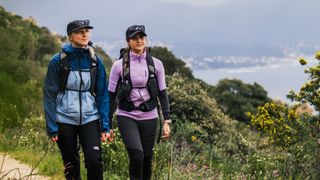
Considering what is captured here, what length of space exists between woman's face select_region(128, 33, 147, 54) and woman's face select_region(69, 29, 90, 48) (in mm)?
632

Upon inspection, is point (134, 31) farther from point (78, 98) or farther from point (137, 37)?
point (78, 98)

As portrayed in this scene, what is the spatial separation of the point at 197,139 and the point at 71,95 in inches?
218

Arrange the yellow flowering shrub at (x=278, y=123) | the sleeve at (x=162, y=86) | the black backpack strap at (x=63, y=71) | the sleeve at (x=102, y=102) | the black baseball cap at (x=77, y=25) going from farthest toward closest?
the yellow flowering shrub at (x=278, y=123)
the sleeve at (x=162, y=86)
the sleeve at (x=102, y=102)
the black baseball cap at (x=77, y=25)
the black backpack strap at (x=63, y=71)

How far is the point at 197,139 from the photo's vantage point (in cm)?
980

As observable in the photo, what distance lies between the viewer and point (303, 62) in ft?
26.9

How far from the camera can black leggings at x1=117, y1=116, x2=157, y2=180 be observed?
16.3 feet

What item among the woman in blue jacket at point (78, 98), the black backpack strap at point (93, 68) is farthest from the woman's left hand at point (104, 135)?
the black backpack strap at point (93, 68)

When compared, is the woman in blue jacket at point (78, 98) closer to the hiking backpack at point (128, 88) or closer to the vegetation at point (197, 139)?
the hiking backpack at point (128, 88)

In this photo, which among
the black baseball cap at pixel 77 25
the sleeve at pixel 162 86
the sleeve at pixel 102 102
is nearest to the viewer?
the black baseball cap at pixel 77 25

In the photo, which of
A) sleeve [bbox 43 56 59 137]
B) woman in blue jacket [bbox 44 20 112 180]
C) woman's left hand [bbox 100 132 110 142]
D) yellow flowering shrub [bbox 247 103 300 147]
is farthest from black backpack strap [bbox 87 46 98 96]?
yellow flowering shrub [bbox 247 103 300 147]

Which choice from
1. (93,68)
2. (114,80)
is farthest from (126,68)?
(93,68)

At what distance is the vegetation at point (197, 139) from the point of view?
20.0 feet

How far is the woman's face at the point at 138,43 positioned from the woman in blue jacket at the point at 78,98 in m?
0.55

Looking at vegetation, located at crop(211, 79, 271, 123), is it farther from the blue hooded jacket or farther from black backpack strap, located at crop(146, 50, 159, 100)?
the blue hooded jacket
